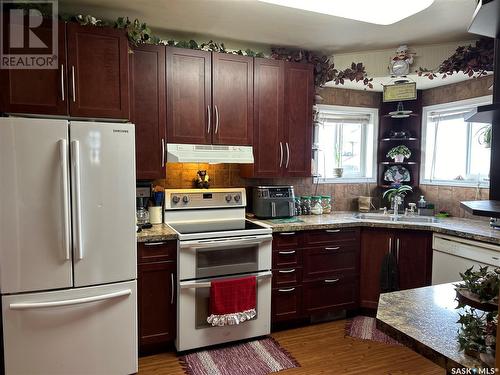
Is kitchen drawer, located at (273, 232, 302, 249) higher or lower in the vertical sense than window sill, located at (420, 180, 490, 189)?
lower

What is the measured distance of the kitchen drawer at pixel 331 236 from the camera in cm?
300

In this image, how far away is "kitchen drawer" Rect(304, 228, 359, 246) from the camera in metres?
3.00

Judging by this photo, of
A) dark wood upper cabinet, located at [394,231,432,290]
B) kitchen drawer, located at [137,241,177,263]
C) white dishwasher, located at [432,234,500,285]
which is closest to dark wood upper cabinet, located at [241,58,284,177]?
kitchen drawer, located at [137,241,177,263]

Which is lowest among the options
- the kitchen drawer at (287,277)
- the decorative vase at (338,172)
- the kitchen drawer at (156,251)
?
the kitchen drawer at (287,277)

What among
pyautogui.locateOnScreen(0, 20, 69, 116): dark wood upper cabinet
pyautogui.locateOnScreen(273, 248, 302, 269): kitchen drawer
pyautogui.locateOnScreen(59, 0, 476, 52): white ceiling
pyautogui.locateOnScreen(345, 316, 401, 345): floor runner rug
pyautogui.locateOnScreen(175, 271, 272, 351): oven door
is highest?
pyautogui.locateOnScreen(59, 0, 476, 52): white ceiling

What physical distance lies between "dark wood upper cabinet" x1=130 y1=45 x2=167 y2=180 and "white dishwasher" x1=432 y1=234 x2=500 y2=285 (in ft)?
7.77

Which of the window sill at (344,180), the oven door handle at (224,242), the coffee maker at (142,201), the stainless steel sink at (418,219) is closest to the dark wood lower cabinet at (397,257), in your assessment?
the stainless steel sink at (418,219)

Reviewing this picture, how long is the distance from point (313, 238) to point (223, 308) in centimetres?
98

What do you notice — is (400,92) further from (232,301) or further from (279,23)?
(232,301)

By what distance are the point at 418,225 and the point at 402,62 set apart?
149 cm

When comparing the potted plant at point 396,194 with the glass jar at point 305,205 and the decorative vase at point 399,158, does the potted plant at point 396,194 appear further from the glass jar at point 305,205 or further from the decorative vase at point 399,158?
the glass jar at point 305,205

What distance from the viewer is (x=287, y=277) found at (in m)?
2.94

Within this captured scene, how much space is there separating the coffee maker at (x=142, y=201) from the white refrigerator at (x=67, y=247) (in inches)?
22.4

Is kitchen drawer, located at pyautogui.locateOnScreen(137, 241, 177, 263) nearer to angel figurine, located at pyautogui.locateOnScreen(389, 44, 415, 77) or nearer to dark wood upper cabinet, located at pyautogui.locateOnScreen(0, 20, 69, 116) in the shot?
dark wood upper cabinet, located at pyautogui.locateOnScreen(0, 20, 69, 116)
